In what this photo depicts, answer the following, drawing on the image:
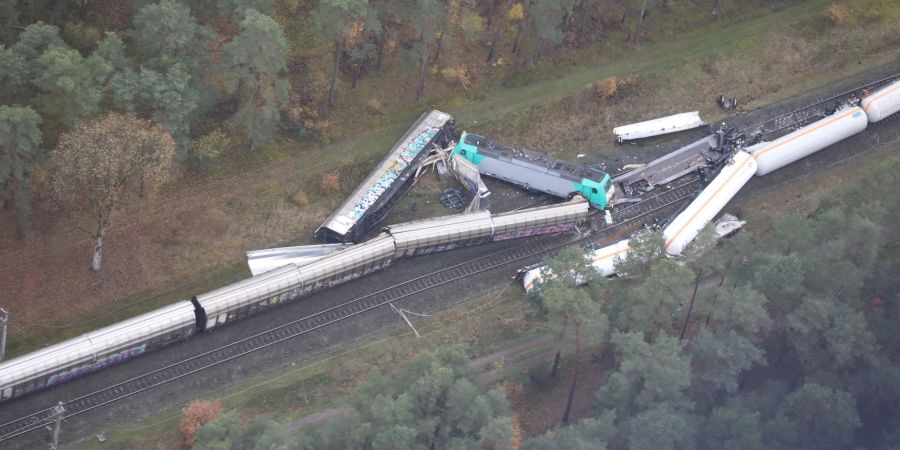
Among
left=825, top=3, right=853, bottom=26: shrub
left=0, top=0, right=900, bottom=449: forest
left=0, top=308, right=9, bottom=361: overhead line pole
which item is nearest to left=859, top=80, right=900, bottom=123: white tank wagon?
left=825, top=3, right=853, bottom=26: shrub

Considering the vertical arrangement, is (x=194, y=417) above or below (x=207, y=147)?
below

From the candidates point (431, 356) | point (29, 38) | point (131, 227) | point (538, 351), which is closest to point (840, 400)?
point (538, 351)

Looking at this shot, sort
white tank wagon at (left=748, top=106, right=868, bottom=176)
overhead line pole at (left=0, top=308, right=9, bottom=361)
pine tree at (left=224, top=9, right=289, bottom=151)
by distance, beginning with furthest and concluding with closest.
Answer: white tank wagon at (left=748, top=106, right=868, bottom=176)
pine tree at (left=224, top=9, right=289, bottom=151)
overhead line pole at (left=0, top=308, right=9, bottom=361)

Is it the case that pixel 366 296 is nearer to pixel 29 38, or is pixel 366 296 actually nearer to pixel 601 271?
pixel 601 271

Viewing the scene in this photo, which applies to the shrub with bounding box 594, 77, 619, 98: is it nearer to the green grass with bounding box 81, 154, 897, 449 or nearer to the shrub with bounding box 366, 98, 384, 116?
the shrub with bounding box 366, 98, 384, 116

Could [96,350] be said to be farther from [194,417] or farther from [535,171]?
[535,171]

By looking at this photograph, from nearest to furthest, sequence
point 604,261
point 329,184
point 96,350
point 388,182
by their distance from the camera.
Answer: point 96,350, point 604,261, point 388,182, point 329,184

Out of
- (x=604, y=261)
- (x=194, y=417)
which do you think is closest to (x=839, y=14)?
(x=604, y=261)
